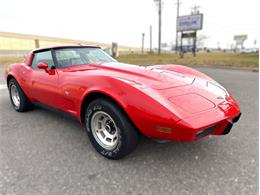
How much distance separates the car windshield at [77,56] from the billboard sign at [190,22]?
25.1 metres

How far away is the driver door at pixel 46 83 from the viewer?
2.97m

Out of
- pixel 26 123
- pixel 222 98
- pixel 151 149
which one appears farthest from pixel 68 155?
pixel 222 98

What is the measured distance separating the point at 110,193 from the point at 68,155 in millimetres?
891

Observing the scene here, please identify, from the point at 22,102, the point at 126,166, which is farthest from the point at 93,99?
the point at 22,102

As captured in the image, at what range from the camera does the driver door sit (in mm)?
2969

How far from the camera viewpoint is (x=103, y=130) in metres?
2.52

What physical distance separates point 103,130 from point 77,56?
1.50 metres

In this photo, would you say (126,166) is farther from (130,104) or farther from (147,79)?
(147,79)

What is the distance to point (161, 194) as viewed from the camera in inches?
72.3

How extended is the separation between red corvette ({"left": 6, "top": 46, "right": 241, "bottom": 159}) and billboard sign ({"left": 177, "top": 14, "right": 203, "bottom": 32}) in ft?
82.5

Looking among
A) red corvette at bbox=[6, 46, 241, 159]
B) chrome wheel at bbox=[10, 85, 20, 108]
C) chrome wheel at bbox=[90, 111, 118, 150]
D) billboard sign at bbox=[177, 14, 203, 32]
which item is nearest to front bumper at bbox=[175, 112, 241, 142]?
red corvette at bbox=[6, 46, 241, 159]

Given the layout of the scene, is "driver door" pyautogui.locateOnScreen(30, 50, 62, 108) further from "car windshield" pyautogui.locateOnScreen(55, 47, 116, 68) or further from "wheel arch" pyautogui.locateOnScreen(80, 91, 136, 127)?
"wheel arch" pyautogui.locateOnScreen(80, 91, 136, 127)

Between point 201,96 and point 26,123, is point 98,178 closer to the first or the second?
point 201,96

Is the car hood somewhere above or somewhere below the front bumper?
above
